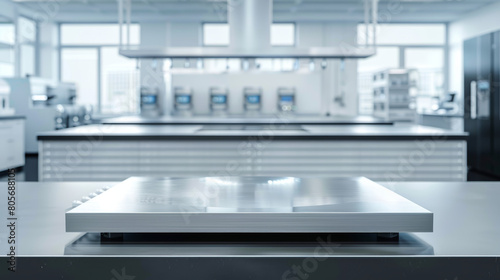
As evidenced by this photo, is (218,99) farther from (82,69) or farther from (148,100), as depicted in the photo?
(82,69)

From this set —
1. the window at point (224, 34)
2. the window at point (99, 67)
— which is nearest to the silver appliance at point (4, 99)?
the window at point (99, 67)

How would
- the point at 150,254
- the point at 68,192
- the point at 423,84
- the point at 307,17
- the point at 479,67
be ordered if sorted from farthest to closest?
the point at 423,84
the point at 307,17
the point at 479,67
the point at 68,192
the point at 150,254

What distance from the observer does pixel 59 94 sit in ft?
38.2

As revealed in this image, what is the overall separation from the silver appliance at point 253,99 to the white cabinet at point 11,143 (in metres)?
3.65

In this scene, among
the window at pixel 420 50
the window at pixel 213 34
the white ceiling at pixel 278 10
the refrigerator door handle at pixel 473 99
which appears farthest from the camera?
the window at pixel 420 50

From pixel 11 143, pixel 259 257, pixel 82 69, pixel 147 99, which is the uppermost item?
pixel 82 69

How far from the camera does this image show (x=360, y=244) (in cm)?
103

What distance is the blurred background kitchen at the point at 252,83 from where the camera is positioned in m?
4.21

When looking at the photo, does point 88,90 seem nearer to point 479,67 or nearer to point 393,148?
point 479,67

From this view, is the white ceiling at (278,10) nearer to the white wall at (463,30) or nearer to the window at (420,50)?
the white wall at (463,30)

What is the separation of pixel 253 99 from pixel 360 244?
8179 millimetres

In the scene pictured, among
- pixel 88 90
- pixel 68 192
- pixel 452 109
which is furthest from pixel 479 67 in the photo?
pixel 88 90

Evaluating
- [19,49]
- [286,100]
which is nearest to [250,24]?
[286,100]

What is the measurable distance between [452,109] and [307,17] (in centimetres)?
375
